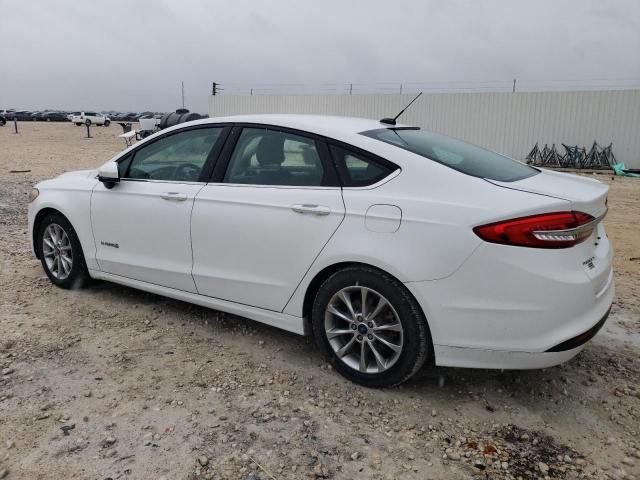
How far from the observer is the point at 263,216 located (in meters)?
3.43

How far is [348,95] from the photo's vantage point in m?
22.5

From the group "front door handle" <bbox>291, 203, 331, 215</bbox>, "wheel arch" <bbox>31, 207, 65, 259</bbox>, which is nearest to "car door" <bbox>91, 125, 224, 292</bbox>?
"wheel arch" <bbox>31, 207, 65, 259</bbox>

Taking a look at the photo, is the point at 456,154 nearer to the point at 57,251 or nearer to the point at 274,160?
the point at 274,160

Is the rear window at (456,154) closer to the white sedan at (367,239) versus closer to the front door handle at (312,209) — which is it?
the white sedan at (367,239)

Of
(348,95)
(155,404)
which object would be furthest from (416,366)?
(348,95)

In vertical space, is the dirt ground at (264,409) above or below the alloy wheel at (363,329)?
below

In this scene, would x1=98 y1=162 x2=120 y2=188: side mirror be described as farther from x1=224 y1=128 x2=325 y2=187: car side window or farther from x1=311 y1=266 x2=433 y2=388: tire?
x1=311 y1=266 x2=433 y2=388: tire

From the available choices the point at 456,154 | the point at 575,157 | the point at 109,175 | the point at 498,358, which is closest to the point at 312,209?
the point at 456,154

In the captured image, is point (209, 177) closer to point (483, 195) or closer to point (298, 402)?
point (298, 402)

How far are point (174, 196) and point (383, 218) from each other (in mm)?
1623

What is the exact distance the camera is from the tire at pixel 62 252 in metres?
4.68

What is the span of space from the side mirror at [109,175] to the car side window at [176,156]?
10 centimetres

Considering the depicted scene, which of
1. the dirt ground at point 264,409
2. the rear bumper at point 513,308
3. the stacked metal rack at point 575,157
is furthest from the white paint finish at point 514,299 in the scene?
the stacked metal rack at point 575,157

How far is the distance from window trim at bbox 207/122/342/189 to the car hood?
3.01ft
